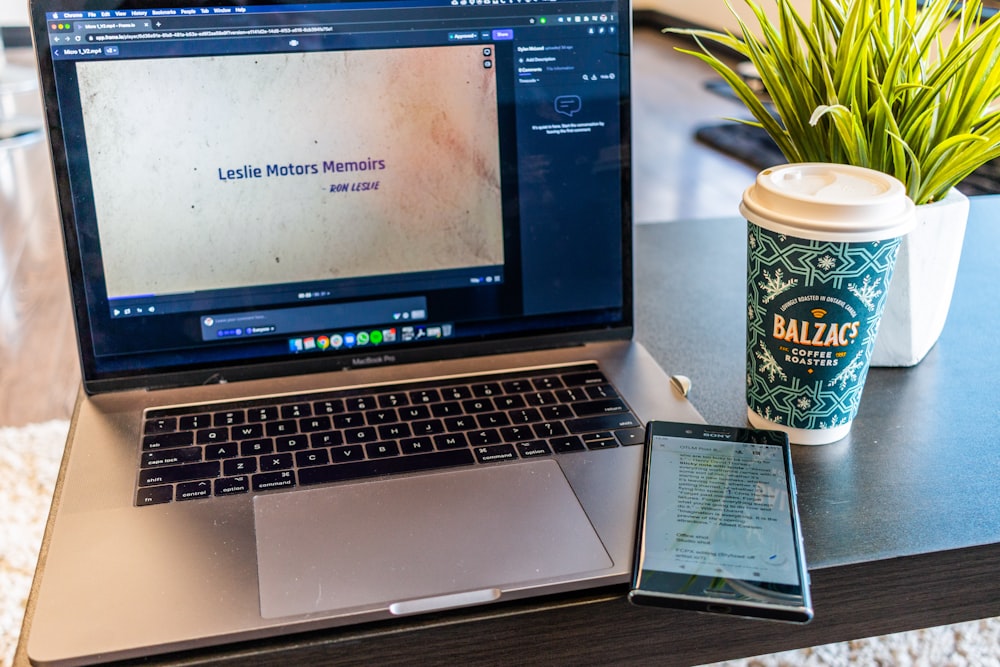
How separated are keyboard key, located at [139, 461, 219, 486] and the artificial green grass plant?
1.58ft

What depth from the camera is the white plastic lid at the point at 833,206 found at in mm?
622

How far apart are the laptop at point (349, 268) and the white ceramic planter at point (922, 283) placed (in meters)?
0.21

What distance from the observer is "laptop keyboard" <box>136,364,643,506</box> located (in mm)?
657

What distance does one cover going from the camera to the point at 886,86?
2.38 ft

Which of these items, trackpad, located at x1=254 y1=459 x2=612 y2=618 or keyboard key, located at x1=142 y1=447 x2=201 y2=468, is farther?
keyboard key, located at x1=142 y1=447 x2=201 y2=468

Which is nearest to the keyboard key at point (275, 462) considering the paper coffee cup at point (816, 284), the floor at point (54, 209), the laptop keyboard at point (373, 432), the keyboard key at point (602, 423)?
the laptop keyboard at point (373, 432)

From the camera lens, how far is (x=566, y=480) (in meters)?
0.65

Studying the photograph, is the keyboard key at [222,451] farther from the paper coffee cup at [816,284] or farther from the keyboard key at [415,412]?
the paper coffee cup at [816,284]

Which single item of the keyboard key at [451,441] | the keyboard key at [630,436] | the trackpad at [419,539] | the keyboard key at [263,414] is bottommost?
the trackpad at [419,539]

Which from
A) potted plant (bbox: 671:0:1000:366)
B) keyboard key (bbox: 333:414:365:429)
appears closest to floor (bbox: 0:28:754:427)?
potted plant (bbox: 671:0:1000:366)

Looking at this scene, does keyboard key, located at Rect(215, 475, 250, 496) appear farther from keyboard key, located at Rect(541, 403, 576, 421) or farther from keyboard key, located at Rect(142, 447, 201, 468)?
keyboard key, located at Rect(541, 403, 576, 421)

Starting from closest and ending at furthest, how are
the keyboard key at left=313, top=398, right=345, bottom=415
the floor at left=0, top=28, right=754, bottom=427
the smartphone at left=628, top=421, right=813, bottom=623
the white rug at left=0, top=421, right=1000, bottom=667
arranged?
1. the smartphone at left=628, top=421, right=813, bottom=623
2. the keyboard key at left=313, top=398, right=345, bottom=415
3. the white rug at left=0, top=421, right=1000, bottom=667
4. the floor at left=0, top=28, right=754, bottom=427

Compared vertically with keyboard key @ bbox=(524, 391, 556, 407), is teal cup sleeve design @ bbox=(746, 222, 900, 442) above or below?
above

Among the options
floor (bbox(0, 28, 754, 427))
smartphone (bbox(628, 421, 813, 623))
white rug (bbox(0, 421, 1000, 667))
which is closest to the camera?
smartphone (bbox(628, 421, 813, 623))
